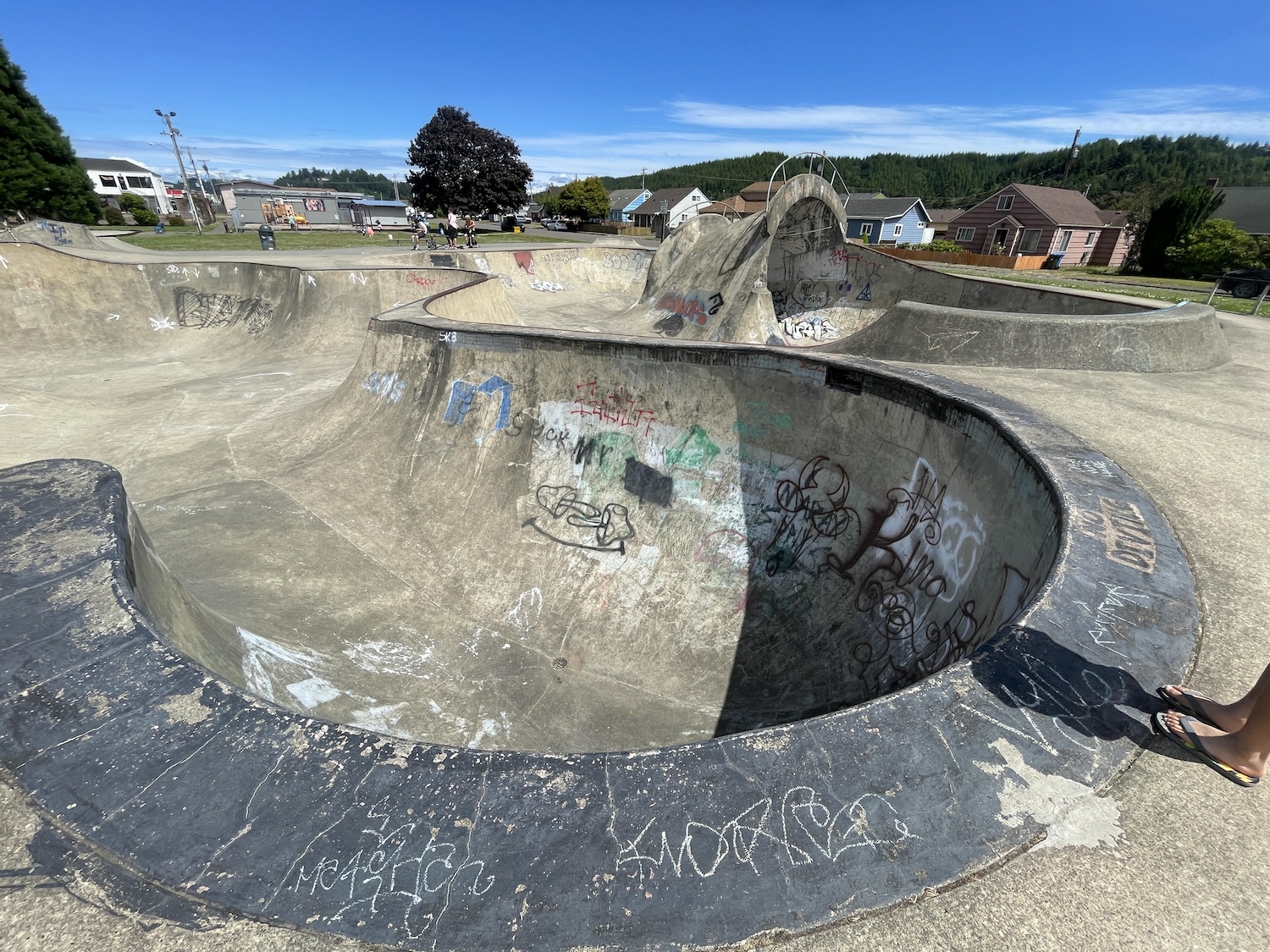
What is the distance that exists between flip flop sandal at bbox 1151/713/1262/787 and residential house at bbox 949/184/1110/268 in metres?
60.5

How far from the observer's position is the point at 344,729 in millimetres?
2484

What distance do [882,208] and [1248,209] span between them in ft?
101

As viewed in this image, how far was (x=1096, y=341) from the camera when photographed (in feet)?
28.0

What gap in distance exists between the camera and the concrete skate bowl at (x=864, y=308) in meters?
8.55

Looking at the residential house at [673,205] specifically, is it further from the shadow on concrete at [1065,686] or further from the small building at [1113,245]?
the shadow on concrete at [1065,686]

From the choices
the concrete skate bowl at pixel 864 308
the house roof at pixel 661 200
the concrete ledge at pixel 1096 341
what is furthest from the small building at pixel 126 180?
the concrete ledge at pixel 1096 341

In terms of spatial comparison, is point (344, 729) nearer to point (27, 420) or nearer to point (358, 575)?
point (358, 575)

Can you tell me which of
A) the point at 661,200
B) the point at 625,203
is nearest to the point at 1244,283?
the point at 661,200

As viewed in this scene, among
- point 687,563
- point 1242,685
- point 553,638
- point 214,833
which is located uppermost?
point 1242,685

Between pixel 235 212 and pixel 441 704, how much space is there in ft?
259

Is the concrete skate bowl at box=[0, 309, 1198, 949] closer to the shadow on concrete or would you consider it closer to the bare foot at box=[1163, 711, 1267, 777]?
the shadow on concrete

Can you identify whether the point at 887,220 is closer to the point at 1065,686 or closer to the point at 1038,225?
the point at 1038,225

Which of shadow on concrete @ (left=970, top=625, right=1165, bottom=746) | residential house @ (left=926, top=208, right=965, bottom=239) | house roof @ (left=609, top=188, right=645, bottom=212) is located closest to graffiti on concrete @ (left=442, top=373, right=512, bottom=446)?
shadow on concrete @ (left=970, top=625, right=1165, bottom=746)

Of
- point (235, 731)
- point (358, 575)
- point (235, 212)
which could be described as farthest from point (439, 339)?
point (235, 212)
